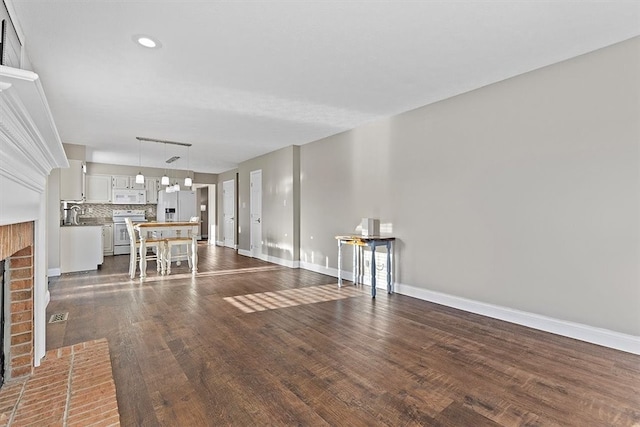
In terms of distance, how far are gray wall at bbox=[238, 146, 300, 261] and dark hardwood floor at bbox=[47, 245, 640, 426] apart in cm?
248

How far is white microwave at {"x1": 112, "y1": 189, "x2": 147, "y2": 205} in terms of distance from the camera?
8.35m

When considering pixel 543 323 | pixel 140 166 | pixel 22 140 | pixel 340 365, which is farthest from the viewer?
pixel 140 166

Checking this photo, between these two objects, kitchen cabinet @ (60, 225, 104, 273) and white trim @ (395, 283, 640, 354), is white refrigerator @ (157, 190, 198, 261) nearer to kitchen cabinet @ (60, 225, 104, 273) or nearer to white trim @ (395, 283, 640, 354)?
kitchen cabinet @ (60, 225, 104, 273)

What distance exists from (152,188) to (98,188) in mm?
1224

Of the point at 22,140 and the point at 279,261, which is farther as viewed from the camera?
the point at 279,261

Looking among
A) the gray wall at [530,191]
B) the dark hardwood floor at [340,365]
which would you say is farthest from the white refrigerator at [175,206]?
the gray wall at [530,191]

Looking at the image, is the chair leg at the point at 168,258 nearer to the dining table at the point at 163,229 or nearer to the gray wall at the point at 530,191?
the dining table at the point at 163,229

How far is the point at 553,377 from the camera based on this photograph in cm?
→ 210

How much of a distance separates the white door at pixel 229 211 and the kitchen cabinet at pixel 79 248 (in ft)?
12.3

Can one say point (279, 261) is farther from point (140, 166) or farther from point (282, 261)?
point (140, 166)

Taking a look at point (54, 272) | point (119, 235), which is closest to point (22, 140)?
point (54, 272)

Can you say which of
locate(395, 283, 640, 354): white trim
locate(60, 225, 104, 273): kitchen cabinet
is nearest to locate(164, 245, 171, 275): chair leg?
locate(60, 225, 104, 273): kitchen cabinet

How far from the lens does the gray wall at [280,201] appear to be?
6.30 m

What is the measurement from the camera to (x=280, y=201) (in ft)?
21.9
